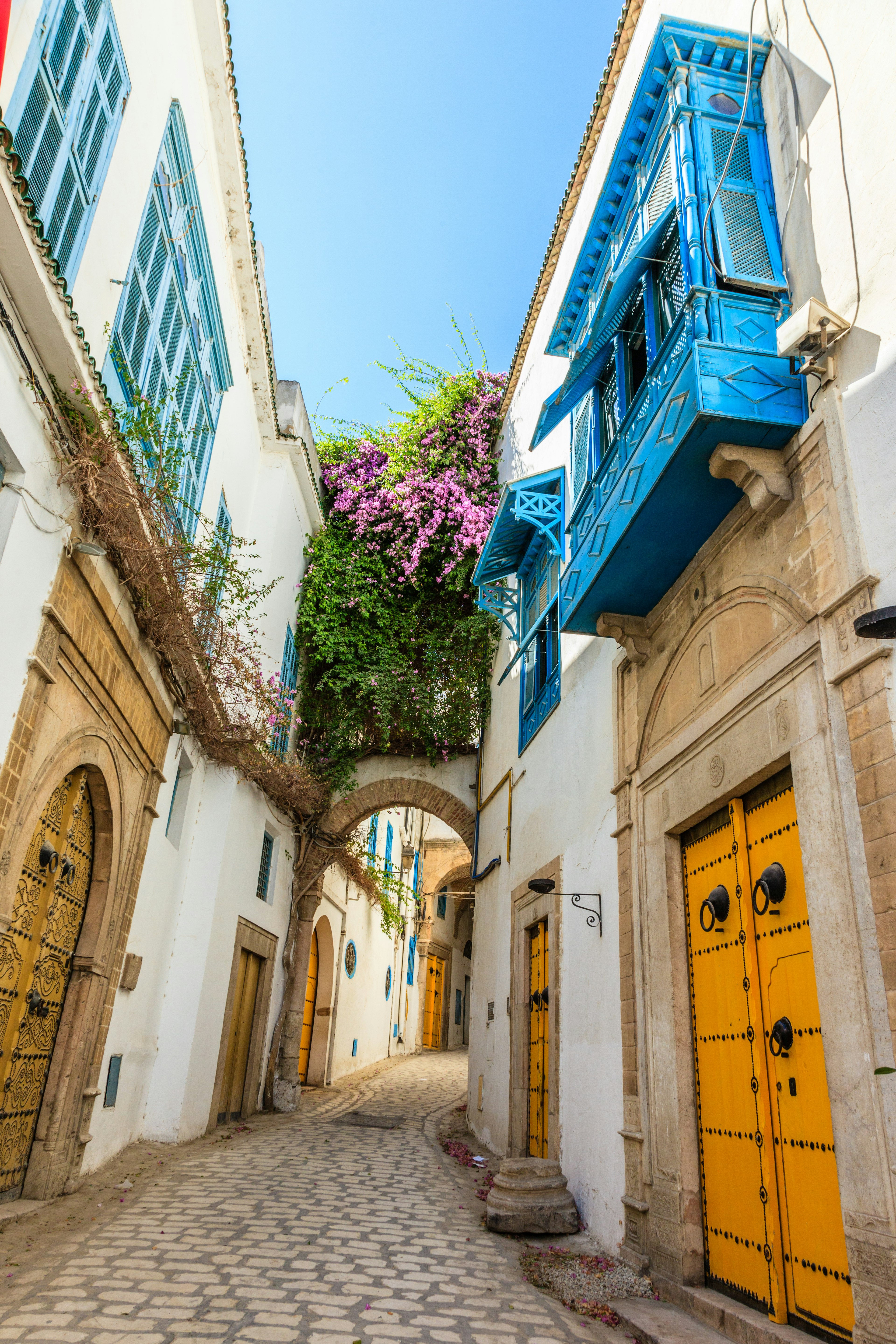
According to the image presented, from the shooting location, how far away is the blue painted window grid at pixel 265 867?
1038cm

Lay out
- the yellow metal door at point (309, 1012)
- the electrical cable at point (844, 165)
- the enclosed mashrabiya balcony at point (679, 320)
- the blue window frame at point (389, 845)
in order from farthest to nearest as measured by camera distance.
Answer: the blue window frame at point (389, 845), the yellow metal door at point (309, 1012), the enclosed mashrabiya balcony at point (679, 320), the electrical cable at point (844, 165)

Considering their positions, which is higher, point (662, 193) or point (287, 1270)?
point (662, 193)

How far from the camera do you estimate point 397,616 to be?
1252 centimetres

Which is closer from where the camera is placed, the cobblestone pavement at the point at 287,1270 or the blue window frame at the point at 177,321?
the cobblestone pavement at the point at 287,1270

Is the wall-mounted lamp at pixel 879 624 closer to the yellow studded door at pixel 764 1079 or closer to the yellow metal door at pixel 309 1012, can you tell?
the yellow studded door at pixel 764 1079

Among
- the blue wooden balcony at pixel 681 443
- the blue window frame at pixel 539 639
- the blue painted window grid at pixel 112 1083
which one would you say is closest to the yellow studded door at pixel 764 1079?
the blue wooden balcony at pixel 681 443

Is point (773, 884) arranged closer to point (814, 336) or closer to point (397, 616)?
point (814, 336)

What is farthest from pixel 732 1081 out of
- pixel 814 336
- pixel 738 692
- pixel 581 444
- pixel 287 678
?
pixel 287 678

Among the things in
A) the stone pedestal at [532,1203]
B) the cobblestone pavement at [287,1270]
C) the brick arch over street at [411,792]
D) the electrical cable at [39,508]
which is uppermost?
the brick arch over street at [411,792]

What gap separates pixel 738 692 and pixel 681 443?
1215 millimetres

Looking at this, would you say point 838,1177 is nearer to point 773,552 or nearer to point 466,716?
point 773,552

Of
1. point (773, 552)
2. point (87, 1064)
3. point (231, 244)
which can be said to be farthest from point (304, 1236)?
point (231, 244)

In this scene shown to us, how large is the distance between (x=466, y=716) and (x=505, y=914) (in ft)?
12.3

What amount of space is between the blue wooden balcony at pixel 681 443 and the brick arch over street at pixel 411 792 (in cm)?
739
